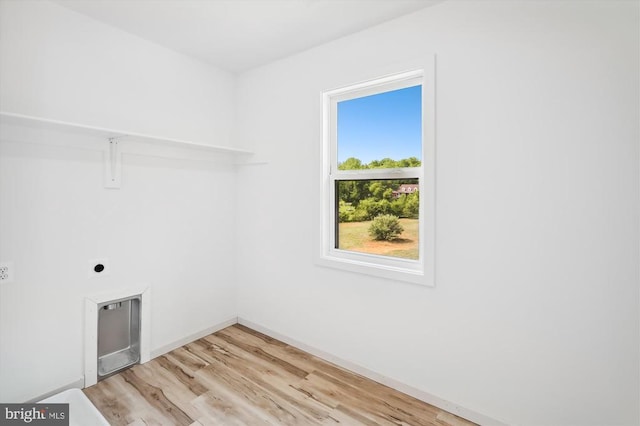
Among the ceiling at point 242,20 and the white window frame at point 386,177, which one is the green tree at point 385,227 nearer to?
the white window frame at point 386,177

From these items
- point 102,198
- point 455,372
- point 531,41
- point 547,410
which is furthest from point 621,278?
point 102,198

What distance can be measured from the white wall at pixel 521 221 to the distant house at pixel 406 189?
259mm

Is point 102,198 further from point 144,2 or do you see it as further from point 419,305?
point 419,305

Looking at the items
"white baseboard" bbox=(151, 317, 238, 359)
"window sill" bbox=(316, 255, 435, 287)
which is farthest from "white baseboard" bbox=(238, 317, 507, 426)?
"window sill" bbox=(316, 255, 435, 287)

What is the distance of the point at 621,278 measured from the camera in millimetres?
1430

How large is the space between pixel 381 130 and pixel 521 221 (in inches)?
42.9

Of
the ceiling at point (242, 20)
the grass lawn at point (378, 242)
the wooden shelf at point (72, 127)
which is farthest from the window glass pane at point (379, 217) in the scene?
the wooden shelf at point (72, 127)

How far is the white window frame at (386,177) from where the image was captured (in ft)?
6.34

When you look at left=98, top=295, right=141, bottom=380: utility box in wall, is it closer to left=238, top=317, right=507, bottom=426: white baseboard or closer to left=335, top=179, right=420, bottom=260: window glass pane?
left=238, top=317, right=507, bottom=426: white baseboard

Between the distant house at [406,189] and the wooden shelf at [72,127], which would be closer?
the wooden shelf at [72,127]

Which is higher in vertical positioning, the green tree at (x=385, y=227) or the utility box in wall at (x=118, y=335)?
the green tree at (x=385, y=227)

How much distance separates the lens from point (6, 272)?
177 centimetres

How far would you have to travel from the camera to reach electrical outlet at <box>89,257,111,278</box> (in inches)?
83.0

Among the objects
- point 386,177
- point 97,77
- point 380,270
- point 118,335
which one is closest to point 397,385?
point 380,270
